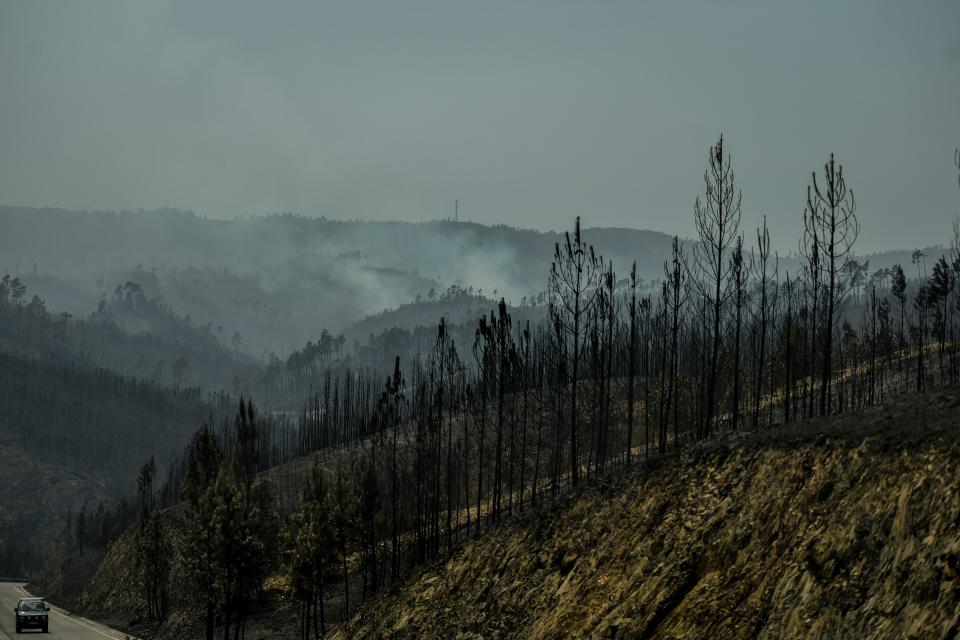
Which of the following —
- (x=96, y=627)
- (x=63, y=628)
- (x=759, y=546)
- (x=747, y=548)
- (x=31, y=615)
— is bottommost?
(x=96, y=627)

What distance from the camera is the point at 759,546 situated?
21.0 metres

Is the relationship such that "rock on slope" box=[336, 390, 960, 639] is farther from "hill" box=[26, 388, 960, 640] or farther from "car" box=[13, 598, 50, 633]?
"car" box=[13, 598, 50, 633]

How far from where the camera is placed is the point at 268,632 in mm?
55656

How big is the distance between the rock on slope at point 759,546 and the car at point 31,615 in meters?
36.2

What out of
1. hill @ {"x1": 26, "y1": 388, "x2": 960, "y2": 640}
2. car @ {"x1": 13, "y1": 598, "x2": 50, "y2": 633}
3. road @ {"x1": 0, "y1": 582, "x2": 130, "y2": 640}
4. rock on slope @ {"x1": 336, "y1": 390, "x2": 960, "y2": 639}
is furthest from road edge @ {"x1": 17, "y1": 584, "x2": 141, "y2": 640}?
rock on slope @ {"x1": 336, "y1": 390, "x2": 960, "y2": 639}

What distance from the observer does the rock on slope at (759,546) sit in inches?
665

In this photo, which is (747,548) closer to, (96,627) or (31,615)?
(31,615)

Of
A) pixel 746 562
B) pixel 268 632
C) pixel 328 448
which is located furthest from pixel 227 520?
pixel 328 448

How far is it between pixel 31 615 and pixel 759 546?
51888 millimetres

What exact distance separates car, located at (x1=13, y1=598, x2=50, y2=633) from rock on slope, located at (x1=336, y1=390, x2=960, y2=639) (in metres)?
36.2

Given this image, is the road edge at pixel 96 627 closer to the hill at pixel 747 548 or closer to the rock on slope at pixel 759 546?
the hill at pixel 747 548

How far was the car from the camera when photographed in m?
56.7

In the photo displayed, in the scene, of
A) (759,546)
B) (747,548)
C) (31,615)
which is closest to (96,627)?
(31,615)

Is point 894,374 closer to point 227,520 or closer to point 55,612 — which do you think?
point 227,520
